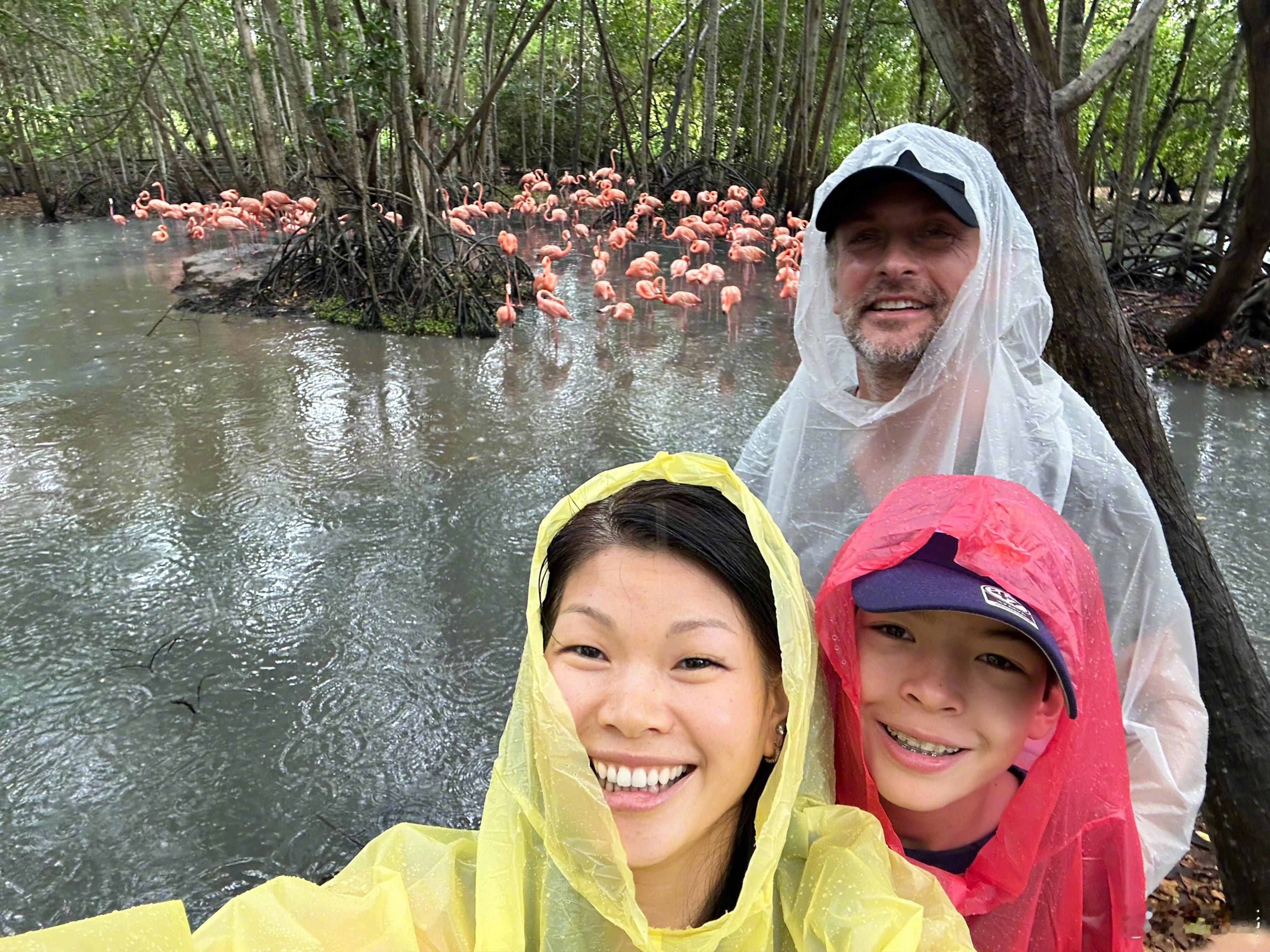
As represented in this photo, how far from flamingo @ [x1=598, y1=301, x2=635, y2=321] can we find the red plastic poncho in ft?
22.0

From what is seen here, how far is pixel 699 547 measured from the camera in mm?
1063

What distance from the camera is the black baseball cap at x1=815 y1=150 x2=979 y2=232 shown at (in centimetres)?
160

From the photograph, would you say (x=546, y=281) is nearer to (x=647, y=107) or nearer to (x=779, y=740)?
(x=647, y=107)

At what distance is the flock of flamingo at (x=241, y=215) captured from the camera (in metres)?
12.2

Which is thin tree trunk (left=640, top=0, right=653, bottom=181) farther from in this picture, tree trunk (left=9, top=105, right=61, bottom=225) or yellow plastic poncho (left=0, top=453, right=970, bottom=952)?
yellow plastic poncho (left=0, top=453, right=970, bottom=952)

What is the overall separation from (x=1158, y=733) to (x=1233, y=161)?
13.0 m

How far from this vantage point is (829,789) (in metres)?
1.15

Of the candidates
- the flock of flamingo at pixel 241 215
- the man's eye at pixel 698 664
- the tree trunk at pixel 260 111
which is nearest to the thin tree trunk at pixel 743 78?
the flock of flamingo at pixel 241 215

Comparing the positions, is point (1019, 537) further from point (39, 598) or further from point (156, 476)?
point (156, 476)

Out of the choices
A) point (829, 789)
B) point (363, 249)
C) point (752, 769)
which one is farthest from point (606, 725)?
point (363, 249)

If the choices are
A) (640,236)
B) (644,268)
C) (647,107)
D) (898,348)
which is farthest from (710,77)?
(898,348)

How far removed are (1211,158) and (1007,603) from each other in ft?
31.2

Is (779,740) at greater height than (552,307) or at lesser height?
greater

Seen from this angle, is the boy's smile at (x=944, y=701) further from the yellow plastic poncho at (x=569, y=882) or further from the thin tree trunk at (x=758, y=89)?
the thin tree trunk at (x=758, y=89)
